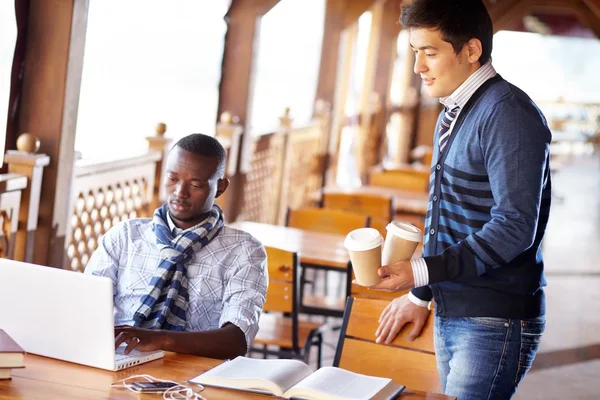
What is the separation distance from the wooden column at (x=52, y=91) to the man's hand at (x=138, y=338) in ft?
5.68

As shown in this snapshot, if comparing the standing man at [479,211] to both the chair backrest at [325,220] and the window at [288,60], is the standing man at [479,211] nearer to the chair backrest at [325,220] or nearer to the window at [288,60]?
the chair backrest at [325,220]

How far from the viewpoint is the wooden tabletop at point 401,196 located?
240 inches

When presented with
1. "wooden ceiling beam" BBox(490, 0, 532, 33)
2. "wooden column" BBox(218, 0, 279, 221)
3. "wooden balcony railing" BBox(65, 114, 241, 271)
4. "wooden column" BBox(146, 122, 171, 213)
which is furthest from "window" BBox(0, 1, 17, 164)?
"wooden ceiling beam" BBox(490, 0, 532, 33)

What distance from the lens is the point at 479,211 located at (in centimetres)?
199

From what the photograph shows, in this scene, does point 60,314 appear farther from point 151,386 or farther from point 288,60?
point 288,60

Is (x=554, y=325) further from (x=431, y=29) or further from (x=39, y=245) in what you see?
(x=431, y=29)

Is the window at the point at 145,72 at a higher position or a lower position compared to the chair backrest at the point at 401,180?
higher

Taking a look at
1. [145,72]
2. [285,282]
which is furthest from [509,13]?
[285,282]

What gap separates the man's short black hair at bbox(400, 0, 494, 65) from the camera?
198 cm

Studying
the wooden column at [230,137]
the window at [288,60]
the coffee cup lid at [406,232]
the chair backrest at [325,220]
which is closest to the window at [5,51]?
the chair backrest at [325,220]

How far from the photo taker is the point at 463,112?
6.72 feet

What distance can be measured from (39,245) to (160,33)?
8.73ft

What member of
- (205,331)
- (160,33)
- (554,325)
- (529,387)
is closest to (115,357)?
(205,331)

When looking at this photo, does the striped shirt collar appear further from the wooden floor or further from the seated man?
the wooden floor
